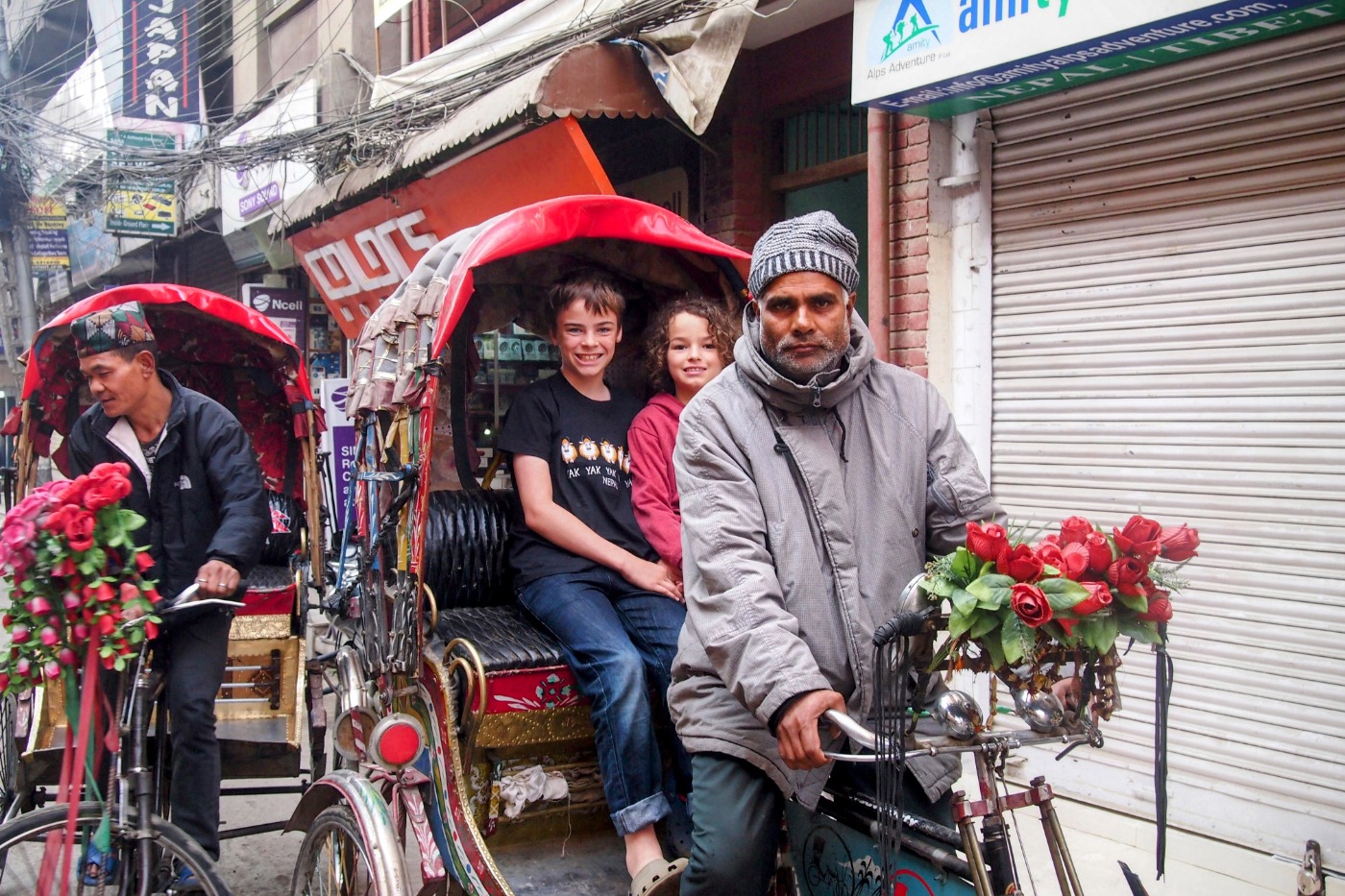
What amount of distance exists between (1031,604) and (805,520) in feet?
2.27

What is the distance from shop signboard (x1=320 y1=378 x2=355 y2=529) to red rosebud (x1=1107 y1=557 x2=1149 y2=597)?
780 cm

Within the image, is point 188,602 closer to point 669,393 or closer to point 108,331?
point 108,331

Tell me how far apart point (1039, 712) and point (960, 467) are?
75cm

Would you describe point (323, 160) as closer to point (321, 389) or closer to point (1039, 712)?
point (321, 389)

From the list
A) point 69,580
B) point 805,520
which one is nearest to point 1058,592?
point 805,520

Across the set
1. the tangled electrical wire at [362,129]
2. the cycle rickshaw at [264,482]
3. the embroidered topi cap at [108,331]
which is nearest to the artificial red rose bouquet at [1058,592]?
the embroidered topi cap at [108,331]

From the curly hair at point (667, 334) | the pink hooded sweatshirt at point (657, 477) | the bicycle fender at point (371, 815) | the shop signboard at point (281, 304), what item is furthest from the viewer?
the shop signboard at point (281, 304)

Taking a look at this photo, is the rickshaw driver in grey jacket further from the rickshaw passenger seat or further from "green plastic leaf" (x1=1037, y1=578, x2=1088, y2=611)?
the rickshaw passenger seat

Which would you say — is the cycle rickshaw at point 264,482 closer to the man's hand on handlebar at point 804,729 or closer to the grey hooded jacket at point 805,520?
the grey hooded jacket at point 805,520

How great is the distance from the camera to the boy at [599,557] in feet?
10.4

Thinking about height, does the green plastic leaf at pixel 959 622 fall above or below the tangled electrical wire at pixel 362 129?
below

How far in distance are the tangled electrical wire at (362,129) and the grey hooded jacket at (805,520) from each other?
14.1ft

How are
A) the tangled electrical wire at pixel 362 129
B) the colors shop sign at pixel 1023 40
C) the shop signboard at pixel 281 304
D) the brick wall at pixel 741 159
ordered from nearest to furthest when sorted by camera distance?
the colors shop sign at pixel 1023 40
the tangled electrical wire at pixel 362 129
the brick wall at pixel 741 159
the shop signboard at pixel 281 304

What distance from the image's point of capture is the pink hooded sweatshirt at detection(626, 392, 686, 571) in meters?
3.59
